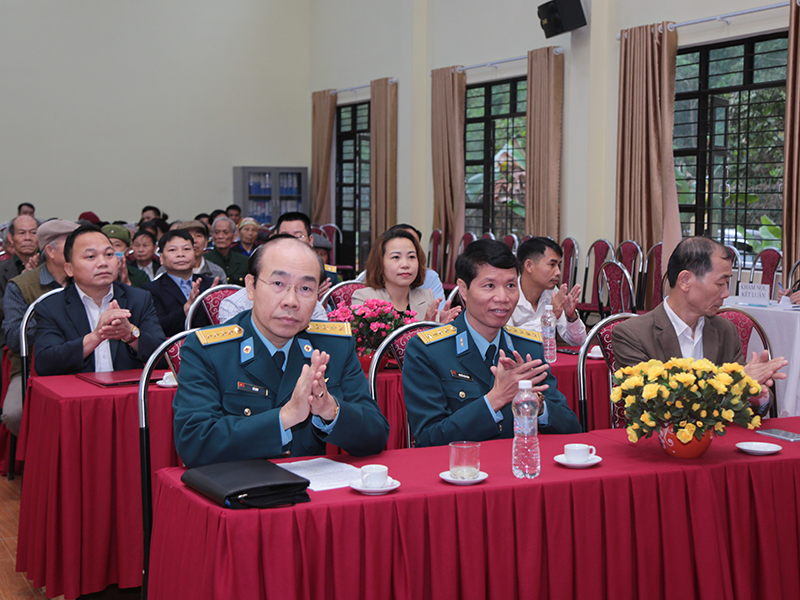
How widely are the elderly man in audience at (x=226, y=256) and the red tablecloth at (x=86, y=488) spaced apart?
11.8 feet

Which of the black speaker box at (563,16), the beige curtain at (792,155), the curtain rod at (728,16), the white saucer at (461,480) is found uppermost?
the black speaker box at (563,16)

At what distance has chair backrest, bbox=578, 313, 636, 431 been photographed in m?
2.84

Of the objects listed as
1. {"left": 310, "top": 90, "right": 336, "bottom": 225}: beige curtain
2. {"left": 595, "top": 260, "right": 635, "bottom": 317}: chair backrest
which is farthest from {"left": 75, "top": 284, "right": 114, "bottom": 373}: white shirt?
{"left": 310, "top": 90, "right": 336, "bottom": 225}: beige curtain

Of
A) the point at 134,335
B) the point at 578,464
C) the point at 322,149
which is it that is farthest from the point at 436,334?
the point at 322,149

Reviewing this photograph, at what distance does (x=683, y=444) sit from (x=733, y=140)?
622 cm

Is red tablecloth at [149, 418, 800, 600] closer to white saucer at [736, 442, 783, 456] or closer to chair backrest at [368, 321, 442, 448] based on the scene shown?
white saucer at [736, 442, 783, 456]

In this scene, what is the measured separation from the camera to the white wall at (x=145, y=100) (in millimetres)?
11188

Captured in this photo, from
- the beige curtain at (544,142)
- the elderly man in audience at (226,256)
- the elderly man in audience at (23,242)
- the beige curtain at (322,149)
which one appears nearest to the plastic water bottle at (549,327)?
the elderly man in audience at (226,256)

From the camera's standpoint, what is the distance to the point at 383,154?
11406 mm

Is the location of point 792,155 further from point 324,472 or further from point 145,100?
point 145,100

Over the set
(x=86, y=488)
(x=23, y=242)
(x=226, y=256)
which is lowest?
(x=86, y=488)

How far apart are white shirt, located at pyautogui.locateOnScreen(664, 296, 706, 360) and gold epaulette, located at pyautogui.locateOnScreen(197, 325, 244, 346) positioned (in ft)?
5.01

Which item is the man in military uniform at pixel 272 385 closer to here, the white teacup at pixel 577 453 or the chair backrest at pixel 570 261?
the white teacup at pixel 577 453

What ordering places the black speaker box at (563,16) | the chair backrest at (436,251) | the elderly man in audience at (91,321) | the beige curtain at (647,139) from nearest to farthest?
the elderly man in audience at (91,321)
the beige curtain at (647,139)
the black speaker box at (563,16)
the chair backrest at (436,251)
